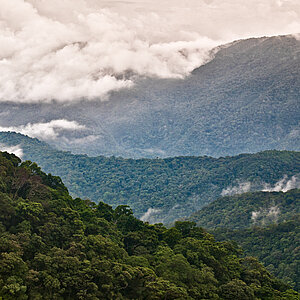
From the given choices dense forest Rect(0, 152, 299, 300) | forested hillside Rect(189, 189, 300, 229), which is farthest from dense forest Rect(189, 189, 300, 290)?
dense forest Rect(0, 152, 299, 300)

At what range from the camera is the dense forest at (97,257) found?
4488 centimetres

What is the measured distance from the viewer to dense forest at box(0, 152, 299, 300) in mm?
44875

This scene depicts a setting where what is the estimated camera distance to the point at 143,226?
69062 millimetres

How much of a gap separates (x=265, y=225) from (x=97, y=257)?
109300 millimetres

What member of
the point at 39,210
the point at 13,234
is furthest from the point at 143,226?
the point at 13,234

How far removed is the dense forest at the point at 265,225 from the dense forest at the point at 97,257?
30.3 metres

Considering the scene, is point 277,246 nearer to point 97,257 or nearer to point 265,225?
point 265,225

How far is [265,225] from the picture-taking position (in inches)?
5960

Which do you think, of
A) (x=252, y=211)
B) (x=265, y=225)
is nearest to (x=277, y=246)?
(x=265, y=225)

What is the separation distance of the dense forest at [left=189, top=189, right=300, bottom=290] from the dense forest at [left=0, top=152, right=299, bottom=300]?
99.4ft

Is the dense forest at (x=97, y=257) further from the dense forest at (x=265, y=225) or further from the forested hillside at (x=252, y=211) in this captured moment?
the forested hillside at (x=252, y=211)

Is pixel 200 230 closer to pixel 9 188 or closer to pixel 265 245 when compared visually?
pixel 9 188

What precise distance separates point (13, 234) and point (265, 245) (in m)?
76.3

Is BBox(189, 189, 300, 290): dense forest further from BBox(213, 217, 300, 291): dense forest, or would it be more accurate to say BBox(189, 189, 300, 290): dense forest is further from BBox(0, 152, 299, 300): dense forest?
BBox(0, 152, 299, 300): dense forest
